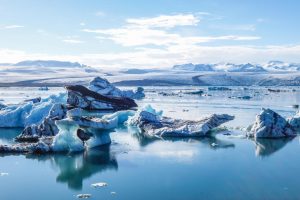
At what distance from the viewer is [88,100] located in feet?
72.5

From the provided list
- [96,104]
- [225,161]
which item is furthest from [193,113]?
[225,161]

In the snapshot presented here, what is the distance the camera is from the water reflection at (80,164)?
30.0ft

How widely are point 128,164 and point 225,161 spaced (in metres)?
2.14

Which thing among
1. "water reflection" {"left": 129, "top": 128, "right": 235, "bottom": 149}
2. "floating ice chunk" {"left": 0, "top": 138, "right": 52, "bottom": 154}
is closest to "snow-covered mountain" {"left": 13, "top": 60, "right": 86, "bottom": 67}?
"water reflection" {"left": 129, "top": 128, "right": 235, "bottom": 149}

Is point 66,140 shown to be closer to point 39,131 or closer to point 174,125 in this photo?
point 39,131

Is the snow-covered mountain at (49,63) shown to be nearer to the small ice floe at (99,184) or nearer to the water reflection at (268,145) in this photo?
the water reflection at (268,145)

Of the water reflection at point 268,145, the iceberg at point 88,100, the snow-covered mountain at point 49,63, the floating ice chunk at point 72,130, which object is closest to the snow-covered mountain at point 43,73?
the snow-covered mountain at point 49,63

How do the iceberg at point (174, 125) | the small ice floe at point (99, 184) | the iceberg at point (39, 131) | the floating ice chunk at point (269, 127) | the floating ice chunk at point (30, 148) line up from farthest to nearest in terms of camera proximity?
the iceberg at point (174, 125)
the floating ice chunk at point (269, 127)
the iceberg at point (39, 131)
the floating ice chunk at point (30, 148)
the small ice floe at point (99, 184)

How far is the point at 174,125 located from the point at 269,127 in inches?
115

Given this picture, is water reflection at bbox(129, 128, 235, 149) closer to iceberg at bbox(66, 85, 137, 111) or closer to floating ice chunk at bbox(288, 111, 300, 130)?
floating ice chunk at bbox(288, 111, 300, 130)

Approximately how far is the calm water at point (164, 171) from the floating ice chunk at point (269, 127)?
0.52m

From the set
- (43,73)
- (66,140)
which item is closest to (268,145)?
(66,140)

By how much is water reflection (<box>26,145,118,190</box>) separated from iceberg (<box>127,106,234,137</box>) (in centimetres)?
286

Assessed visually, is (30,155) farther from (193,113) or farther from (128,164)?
(193,113)
